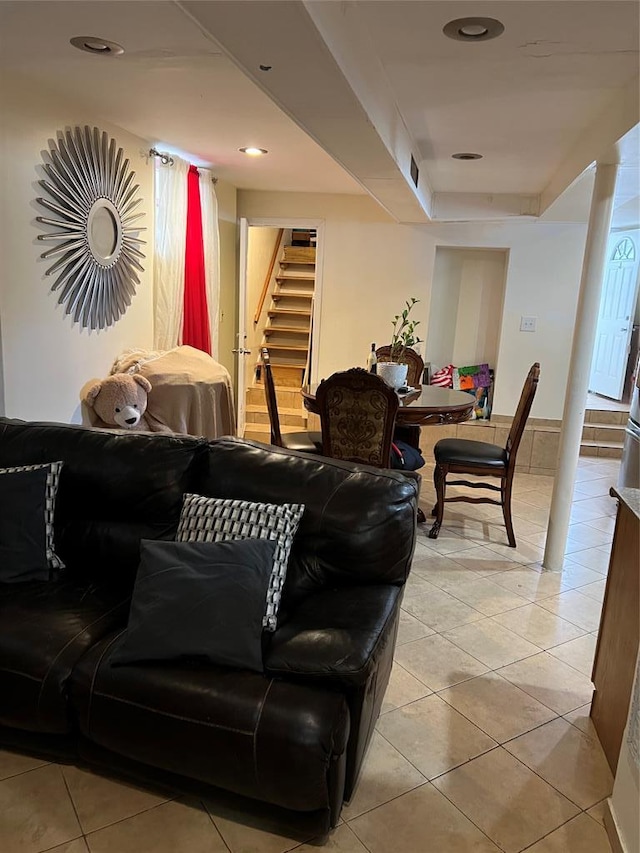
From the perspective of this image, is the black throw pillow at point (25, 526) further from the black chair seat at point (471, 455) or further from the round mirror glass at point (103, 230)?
the black chair seat at point (471, 455)

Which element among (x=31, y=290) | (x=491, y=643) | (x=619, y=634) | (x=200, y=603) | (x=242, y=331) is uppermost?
(x=31, y=290)

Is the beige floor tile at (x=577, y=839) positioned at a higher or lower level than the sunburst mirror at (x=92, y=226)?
lower

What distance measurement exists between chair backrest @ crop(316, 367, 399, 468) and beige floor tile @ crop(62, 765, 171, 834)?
186 centimetres

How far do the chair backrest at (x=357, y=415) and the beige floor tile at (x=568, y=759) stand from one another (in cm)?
150

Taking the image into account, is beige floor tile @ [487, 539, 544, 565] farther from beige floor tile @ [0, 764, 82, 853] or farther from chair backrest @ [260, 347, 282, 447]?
beige floor tile @ [0, 764, 82, 853]

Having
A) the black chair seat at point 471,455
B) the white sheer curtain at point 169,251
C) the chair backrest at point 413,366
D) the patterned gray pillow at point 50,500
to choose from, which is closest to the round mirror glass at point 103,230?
the white sheer curtain at point 169,251

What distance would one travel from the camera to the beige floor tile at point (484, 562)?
340cm

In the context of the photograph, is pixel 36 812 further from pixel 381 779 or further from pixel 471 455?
pixel 471 455

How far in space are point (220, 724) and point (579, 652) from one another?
173 centimetres

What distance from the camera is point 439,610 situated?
9.60 ft

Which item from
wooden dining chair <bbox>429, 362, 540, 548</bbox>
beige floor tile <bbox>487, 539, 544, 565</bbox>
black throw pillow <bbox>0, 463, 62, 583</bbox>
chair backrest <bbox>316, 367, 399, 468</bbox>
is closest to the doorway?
wooden dining chair <bbox>429, 362, 540, 548</bbox>

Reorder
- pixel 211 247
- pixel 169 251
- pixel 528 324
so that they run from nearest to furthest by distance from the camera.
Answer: pixel 169 251, pixel 211 247, pixel 528 324

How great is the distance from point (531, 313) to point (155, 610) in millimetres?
4609

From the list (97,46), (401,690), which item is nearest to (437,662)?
(401,690)
